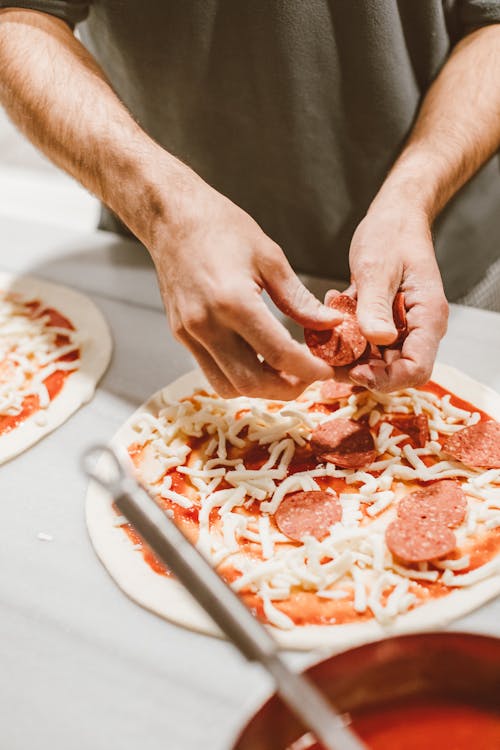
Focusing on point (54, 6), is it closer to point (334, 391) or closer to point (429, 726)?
point (334, 391)

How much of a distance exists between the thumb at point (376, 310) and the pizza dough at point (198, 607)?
350 millimetres

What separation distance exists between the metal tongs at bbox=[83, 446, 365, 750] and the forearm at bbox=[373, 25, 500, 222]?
991 millimetres

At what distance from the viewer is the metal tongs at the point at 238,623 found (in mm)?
618

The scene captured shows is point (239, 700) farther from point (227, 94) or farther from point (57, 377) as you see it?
point (227, 94)

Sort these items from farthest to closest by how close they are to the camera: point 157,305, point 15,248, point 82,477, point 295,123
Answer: point 15,248 < point 157,305 < point 295,123 < point 82,477

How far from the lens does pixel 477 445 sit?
1263 mm

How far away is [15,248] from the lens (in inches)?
88.3

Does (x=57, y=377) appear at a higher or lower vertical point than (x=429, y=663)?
lower

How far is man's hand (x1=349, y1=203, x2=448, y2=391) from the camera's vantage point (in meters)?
1.20

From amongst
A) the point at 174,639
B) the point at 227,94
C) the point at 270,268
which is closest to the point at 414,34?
the point at 227,94

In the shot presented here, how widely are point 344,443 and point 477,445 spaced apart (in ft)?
0.75

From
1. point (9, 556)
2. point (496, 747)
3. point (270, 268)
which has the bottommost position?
point (9, 556)

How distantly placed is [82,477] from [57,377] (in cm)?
34

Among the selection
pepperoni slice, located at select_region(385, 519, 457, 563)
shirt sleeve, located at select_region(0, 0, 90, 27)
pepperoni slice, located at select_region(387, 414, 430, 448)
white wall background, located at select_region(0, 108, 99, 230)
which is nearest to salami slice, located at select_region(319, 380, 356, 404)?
pepperoni slice, located at select_region(387, 414, 430, 448)
